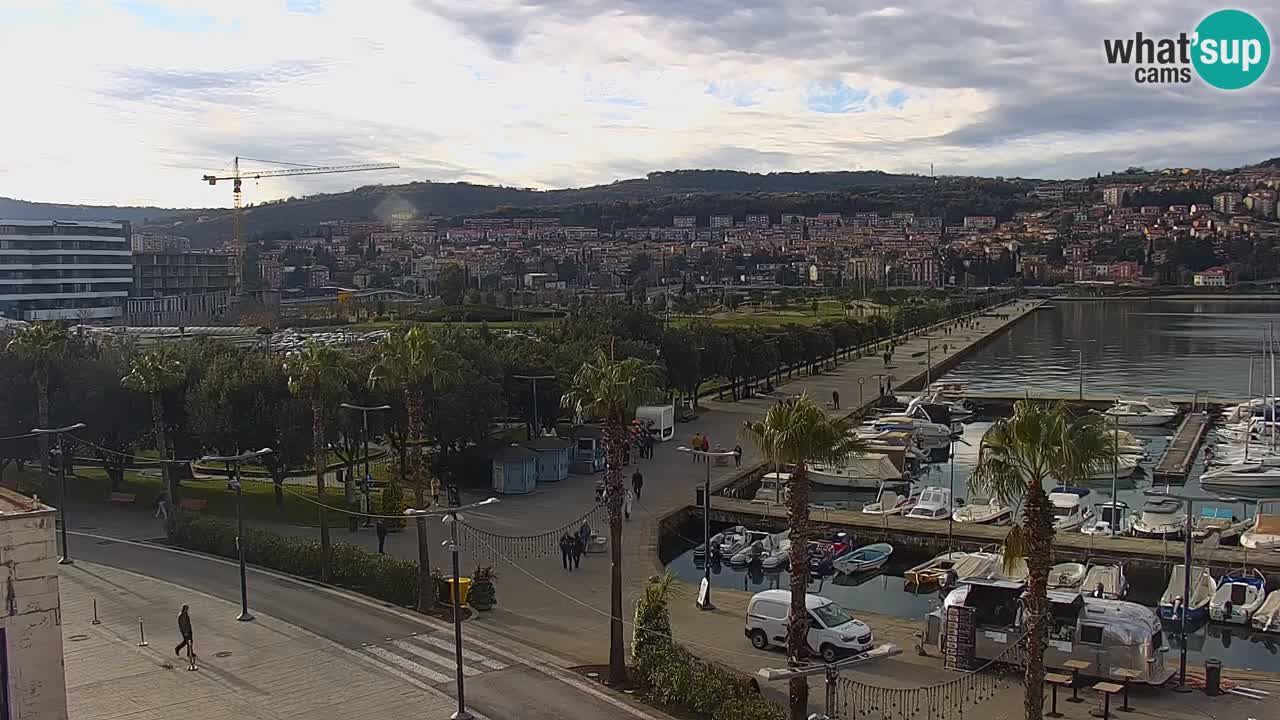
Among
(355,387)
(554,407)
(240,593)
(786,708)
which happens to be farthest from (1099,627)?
(554,407)

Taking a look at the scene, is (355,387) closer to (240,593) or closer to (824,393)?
(240,593)

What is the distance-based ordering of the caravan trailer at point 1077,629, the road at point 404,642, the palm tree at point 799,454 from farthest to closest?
the caravan trailer at point 1077,629, the road at point 404,642, the palm tree at point 799,454

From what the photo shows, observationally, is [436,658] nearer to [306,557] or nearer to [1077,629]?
[306,557]

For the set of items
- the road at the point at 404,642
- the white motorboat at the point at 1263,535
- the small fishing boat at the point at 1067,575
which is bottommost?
the small fishing boat at the point at 1067,575

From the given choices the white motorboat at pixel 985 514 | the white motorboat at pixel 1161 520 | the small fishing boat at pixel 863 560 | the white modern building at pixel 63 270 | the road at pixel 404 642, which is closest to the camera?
the road at pixel 404 642

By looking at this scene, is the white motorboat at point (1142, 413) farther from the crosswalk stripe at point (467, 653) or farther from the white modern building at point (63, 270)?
the white modern building at point (63, 270)

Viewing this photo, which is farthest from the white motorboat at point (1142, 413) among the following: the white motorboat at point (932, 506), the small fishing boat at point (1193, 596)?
the small fishing boat at point (1193, 596)

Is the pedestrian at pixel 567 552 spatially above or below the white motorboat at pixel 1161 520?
above
